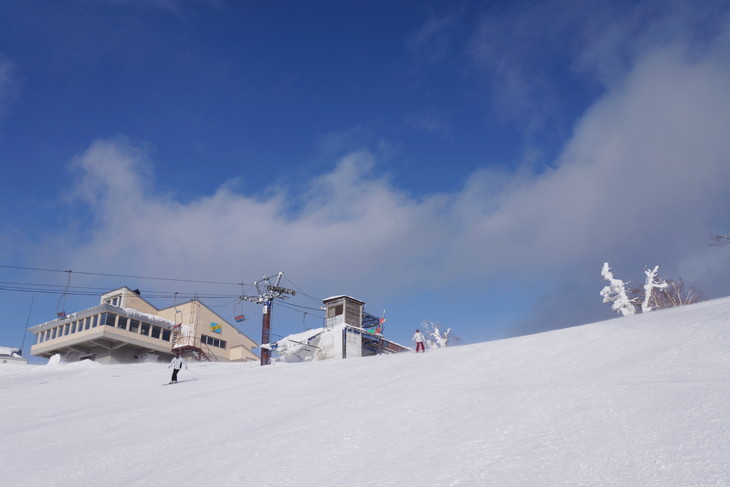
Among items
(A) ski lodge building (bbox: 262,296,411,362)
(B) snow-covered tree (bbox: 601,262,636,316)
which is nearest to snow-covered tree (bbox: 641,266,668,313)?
(B) snow-covered tree (bbox: 601,262,636,316)

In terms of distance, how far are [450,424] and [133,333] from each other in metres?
49.6

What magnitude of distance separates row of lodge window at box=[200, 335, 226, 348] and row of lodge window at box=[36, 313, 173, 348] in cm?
438

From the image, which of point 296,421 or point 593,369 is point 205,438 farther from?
point 593,369

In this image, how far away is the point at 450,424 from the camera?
426 inches

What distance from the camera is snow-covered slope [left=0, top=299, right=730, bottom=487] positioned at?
805cm

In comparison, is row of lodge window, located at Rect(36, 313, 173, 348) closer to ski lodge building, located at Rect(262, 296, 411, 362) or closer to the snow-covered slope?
ski lodge building, located at Rect(262, 296, 411, 362)

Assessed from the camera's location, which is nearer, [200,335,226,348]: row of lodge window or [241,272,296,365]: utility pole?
[241,272,296,365]: utility pole

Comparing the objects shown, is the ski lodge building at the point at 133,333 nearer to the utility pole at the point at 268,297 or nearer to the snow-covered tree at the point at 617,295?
the utility pole at the point at 268,297

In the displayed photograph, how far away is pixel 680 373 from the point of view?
11.4 m

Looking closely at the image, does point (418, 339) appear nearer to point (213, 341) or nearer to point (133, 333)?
point (133, 333)

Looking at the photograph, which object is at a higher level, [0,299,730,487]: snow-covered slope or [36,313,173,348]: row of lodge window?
[36,313,173,348]: row of lodge window

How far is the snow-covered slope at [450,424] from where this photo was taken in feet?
26.4

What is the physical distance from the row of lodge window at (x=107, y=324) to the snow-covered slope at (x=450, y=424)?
1328 inches

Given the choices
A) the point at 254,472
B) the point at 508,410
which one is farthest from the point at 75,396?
the point at 508,410
